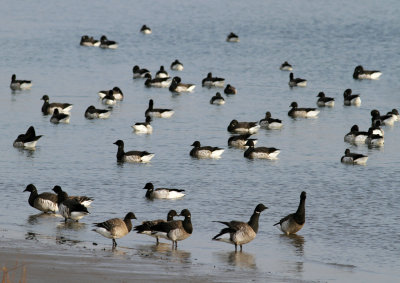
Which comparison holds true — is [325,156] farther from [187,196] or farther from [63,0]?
[63,0]

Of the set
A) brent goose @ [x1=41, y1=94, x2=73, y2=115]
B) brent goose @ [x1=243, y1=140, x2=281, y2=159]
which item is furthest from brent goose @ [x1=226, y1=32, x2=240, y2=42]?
brent goose @ [x1=243, y1=140, x2=281, y2=159]

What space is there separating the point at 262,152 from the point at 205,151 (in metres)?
2.07

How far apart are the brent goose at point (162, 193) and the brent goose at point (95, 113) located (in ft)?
45.9

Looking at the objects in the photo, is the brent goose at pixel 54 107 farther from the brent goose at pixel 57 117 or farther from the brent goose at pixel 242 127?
the brent goose at pixel 242 127

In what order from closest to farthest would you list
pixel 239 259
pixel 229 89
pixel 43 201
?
1. pixel 239 259
2. pixel 43 201
3. pixel 229 89

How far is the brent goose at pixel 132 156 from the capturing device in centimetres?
2822

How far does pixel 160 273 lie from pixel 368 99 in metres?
32.7

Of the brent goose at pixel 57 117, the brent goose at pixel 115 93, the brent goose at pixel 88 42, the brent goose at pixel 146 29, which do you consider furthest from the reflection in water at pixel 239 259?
the brent goose at pixel 146 29

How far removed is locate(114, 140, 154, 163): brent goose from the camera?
2822cm

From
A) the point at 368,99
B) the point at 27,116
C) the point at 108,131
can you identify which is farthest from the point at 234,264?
the point at 368,99

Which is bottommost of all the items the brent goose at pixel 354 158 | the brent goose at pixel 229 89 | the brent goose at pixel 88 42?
the brent goose at pixel 354 158

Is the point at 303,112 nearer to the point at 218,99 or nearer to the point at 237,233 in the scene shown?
the point at 218,99

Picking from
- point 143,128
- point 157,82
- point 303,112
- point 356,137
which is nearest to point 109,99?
point 143,128

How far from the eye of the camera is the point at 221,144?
106ft
